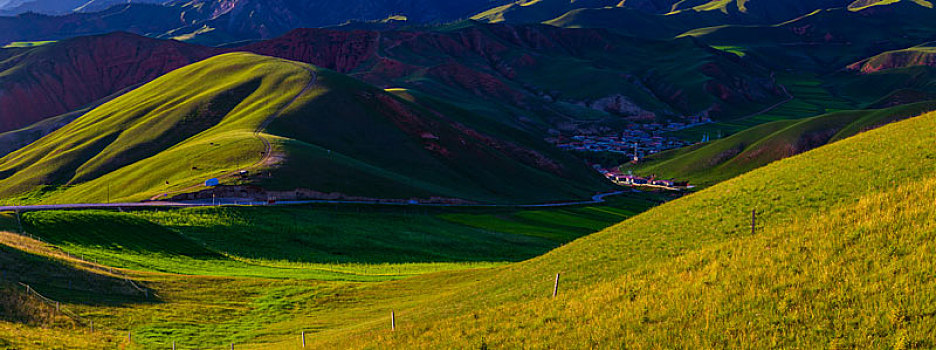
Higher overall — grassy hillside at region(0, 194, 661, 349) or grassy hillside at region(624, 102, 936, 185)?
grassy hillside at region(0, 194, 661, 349)

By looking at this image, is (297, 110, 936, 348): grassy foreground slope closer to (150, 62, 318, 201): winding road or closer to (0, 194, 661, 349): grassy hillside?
(0, 194, 661, 349): grassy hillside

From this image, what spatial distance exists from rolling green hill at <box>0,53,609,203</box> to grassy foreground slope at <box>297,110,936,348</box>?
7778 cm

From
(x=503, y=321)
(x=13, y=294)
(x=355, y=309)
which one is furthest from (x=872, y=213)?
(x=13, y=294)

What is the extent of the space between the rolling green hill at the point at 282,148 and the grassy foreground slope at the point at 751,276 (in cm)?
7778

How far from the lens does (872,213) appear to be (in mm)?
26375

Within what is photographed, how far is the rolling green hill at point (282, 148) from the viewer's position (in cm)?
11219

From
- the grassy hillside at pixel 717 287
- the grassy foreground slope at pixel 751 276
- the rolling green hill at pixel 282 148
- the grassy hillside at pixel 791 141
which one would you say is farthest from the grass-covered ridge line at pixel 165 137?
the grassy hillside at pixel 791 141

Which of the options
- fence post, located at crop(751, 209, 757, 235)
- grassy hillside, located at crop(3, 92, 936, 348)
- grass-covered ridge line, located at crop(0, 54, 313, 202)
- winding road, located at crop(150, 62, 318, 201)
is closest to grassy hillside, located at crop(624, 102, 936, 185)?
winding road, located at crop(150, 62, 318, 201)

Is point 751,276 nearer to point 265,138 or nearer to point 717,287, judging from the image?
point 717,287

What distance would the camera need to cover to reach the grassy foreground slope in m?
21.1

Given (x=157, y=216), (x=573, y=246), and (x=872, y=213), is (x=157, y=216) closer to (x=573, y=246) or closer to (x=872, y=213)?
(x=573, y=246)

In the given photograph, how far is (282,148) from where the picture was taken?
118375mm

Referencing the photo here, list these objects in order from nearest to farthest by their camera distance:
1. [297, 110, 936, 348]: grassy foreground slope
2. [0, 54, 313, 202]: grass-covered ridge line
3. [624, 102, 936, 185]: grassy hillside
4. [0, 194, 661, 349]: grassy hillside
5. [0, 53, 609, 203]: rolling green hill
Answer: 1. [297, 110, 936, 348]: grassy foreground slope
2. [0, 194, 661, 349]: grassy hillside
3. [0, 54, 313, 202]: grass-covered ridge line
4. [0, 53, 609, 203]: rolling green hill
5. [624, 102, 936, 185]: grassy hillside

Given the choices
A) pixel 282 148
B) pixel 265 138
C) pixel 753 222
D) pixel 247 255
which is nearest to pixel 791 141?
pixel 282 148
